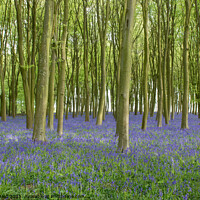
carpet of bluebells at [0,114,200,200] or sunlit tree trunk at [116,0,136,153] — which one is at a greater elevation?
sunlit tree trunk at [116,0,136,153]

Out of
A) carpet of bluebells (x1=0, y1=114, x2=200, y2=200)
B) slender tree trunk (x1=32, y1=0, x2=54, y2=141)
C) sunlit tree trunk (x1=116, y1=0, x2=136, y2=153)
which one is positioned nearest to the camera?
carpet of bluebells (x1=0, y1=114, x2=200, y2=200)

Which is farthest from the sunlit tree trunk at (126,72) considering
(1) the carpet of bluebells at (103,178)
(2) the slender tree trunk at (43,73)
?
(2) the slender tree trunk at (43,73)

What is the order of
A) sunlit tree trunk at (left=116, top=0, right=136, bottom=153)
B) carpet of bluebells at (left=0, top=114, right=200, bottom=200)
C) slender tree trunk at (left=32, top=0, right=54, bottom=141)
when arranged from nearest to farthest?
carpet of bluebells at (left=0, top=114, right=200, bottom=200) → sunlit tree trunk at (left=116, top=0, right=136, bottom=153) → slender tree trunk at (left=32, top=0, right=54, bottom=141)

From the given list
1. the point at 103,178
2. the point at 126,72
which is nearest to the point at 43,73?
the point at 126,72

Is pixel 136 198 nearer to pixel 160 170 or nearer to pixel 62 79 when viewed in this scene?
pixel 160 170

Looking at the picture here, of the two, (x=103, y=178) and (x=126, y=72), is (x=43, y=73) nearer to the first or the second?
(x=126, y=72)

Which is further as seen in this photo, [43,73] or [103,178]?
[43,73]

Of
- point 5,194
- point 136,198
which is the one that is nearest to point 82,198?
point 136,198

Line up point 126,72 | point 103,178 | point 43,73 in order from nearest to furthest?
1. point 103,178
2. point 126,72
3. point 43,73

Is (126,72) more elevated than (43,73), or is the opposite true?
(43,73)

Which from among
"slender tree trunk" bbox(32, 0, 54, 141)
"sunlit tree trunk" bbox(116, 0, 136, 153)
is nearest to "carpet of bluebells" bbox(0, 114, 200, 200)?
"sunlit tree trunk" bbox(116, 0, 136, 153)

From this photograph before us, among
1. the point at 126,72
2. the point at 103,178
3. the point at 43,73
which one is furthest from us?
the point at 43,73

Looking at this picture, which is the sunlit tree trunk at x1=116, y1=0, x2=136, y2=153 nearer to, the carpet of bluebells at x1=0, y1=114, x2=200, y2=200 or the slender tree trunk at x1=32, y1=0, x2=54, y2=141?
the carpet of bluebells at x1=0, y1=114, x2=200, y2=200

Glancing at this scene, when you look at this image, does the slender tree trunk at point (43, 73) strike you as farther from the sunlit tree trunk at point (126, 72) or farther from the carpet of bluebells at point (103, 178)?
the sunlit tree trunk at point (126, 72)
